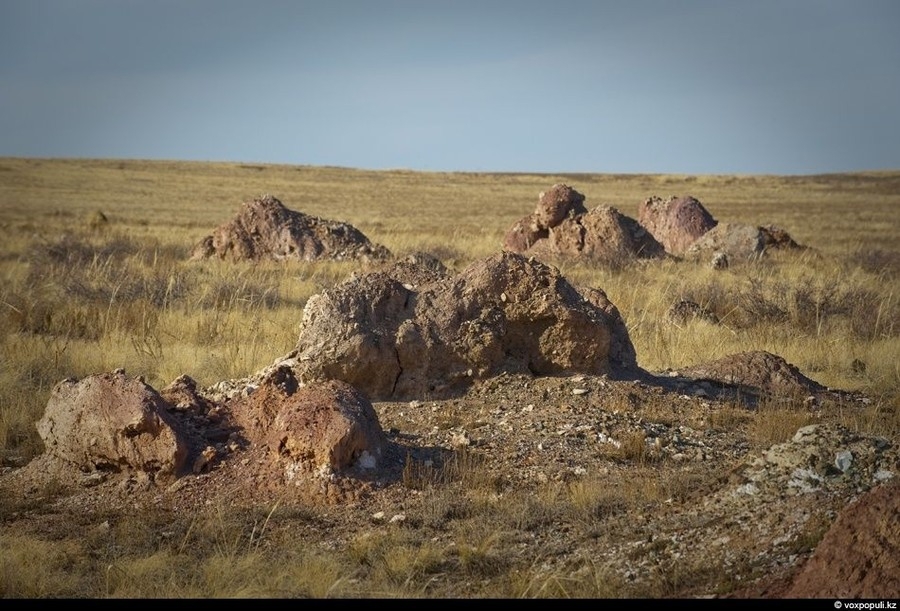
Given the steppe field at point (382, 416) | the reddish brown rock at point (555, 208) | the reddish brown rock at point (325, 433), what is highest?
the reddish brown rock at point (555, 208)

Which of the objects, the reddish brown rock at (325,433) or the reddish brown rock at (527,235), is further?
the reddish brown rock at (527,235)

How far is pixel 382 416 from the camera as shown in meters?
7.83

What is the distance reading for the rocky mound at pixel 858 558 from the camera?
408cm

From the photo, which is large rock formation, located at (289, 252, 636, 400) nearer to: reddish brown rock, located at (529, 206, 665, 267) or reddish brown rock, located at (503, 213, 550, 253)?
reddish brown rock, located at (529, 206, 665, 267)

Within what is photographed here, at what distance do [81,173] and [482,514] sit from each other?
246ft

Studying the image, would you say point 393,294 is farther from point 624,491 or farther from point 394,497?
point 624,491

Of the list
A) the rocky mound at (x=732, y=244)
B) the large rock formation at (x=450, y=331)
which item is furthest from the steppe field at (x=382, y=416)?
the rocky mound at (x=732, y=244)

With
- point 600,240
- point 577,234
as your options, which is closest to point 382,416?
point 600,240

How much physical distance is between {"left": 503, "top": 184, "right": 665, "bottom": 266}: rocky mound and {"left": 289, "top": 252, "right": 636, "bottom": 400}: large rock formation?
1111 cm

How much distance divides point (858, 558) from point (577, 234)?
16.5 metres

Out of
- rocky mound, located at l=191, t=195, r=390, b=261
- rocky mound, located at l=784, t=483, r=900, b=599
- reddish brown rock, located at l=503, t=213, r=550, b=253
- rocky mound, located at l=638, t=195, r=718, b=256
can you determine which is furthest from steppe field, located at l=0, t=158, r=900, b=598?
rocky mound, located at l=638, t=195, r=718, b=256

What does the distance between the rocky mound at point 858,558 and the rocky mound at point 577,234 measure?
15.0m

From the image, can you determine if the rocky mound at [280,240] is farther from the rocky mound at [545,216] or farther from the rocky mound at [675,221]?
the rocky mound at [675,221]

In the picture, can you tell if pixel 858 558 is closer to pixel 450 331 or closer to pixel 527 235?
pixel 450 331
